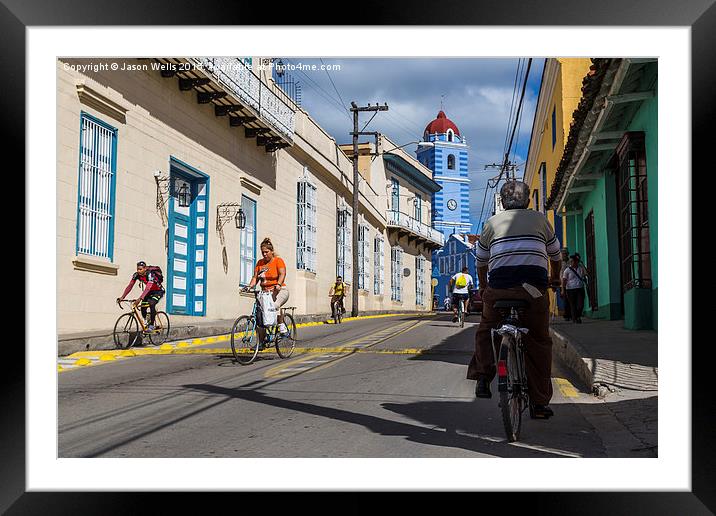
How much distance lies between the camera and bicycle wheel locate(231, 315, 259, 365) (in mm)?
9672

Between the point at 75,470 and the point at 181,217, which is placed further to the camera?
the point at 181,217

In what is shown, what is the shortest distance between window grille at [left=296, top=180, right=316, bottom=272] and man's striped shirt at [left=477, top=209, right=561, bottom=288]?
17.2 meters

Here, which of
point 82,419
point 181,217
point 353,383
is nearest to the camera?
point 82,419

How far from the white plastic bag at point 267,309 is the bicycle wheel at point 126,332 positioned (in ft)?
9.53

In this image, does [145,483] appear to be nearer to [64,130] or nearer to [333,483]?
[333,483]

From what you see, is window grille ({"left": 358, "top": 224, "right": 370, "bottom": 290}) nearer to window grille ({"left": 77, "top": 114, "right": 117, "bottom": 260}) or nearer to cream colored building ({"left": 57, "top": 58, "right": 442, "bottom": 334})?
cream colored building ({"left": 57, "top": 58, "right": 442, "bottom": 334})

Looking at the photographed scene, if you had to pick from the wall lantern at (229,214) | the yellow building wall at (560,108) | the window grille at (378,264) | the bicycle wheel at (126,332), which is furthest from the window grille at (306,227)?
the window grille at (378,264)

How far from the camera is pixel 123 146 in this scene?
1360cm

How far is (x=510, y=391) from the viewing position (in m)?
5.02

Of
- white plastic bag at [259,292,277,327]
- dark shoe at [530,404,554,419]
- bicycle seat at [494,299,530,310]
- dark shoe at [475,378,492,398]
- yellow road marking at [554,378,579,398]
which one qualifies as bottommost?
yellow road marking at [554,378,579,398]

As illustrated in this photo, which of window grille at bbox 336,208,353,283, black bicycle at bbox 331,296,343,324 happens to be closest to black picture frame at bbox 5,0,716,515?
black bicycle at bbox 331,296,343,324
